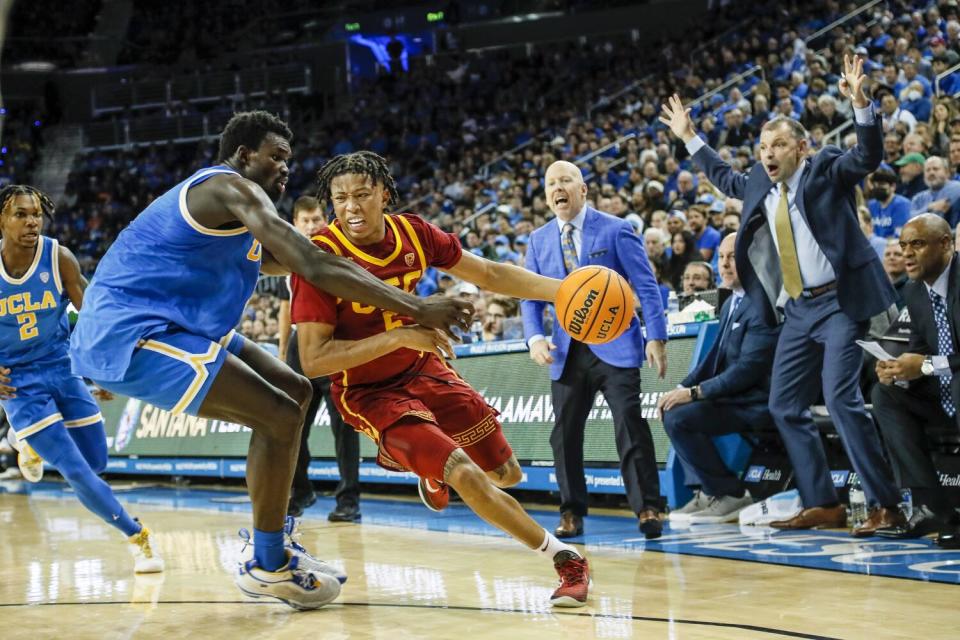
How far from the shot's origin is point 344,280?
12.5 feet

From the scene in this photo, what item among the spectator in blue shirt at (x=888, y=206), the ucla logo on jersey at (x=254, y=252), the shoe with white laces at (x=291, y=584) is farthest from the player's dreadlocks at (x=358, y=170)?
the spectator in blue shirt at (x=888, y=206)

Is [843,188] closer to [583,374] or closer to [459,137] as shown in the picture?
[583,374]

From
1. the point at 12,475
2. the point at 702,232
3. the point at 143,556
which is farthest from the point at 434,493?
the point at 12,475

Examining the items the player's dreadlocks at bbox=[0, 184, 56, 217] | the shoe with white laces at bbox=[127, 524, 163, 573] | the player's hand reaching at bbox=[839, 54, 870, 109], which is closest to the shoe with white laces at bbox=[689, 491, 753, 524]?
the player's hand reaching at bbox=[839, 54, 870, 109]

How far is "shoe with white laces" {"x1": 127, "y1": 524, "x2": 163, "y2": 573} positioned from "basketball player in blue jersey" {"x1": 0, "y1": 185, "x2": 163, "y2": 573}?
1.48 ft

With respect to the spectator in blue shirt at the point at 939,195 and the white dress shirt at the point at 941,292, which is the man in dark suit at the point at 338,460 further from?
the spectator in blue shirt at the point at 939,195

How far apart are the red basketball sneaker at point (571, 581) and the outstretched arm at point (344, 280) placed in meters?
1.09

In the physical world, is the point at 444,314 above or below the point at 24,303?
below

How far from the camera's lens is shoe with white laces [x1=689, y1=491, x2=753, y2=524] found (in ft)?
23.0

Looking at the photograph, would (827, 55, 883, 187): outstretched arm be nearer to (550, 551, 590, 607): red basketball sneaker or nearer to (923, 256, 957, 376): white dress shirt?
(923, 256, 957, 376): white dress shirt

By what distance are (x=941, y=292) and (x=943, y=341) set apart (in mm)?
266

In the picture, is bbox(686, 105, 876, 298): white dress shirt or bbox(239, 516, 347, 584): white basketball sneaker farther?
bbox(686, 105, 876, 298): white dress shirt

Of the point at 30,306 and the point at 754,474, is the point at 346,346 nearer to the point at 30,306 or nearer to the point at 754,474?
the point at 30,306

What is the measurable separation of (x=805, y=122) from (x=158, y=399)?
1112 cm
